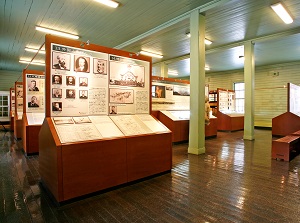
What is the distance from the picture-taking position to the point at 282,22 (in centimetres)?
643

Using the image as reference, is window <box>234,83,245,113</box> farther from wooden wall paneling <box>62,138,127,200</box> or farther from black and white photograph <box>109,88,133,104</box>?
wooden wall paneling <box>62,138,127,200</box>

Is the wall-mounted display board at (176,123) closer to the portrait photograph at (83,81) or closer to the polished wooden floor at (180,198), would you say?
the polished wooden floor at (180,198)

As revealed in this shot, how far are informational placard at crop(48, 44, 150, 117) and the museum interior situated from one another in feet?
0.06

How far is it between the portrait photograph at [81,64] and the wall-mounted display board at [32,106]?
343 centimetres

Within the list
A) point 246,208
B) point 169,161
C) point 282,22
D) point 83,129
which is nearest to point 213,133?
point 282,22

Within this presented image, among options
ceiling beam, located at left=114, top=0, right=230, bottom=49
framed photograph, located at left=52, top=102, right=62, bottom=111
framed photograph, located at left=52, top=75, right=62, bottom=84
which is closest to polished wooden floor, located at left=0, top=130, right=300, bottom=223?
framed photograph, located at left=52, top=102, right=62, bottom=111

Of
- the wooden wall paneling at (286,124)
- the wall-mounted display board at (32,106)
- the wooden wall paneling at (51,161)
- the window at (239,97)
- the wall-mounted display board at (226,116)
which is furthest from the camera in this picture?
the window at (239,97)

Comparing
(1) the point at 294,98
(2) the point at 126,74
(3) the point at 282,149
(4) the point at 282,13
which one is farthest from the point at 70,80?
(1) the point at 294,98

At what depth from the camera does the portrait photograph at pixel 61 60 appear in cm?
311

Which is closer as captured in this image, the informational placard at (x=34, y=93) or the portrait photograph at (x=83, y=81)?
the portrait photograph at (x=83, y=81)

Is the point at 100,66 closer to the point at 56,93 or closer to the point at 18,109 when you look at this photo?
the point at 56,93

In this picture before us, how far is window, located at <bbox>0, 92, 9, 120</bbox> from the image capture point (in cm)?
1305

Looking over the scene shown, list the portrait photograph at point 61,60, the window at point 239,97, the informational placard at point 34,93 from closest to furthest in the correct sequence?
the portrait photograph at point 61,60
the informational placard at point 34,93
the window at point 239,97

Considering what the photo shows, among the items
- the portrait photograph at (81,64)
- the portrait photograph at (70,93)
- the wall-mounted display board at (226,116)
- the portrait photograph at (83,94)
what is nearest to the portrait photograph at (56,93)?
the portrait photograph at (70,93)
